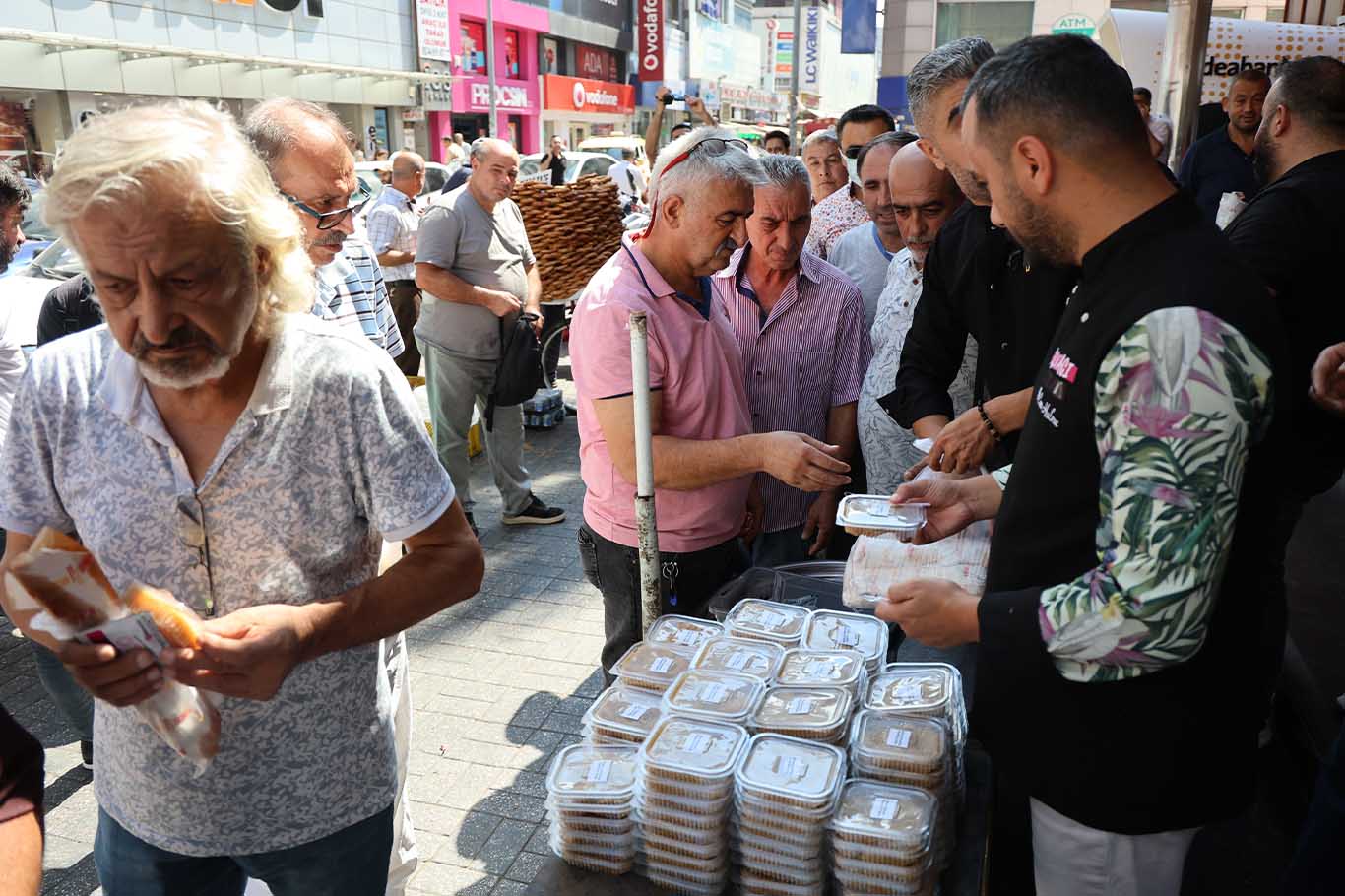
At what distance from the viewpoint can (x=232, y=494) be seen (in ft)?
5.10

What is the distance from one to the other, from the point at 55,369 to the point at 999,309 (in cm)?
228

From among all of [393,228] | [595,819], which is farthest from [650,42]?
[595,819]

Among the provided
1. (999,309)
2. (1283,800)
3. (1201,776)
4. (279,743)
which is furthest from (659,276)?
(1283,800)

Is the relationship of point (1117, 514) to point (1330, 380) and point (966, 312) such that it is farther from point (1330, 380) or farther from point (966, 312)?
point (966, 312)

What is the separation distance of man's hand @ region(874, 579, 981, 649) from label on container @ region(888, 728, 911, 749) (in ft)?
0.65

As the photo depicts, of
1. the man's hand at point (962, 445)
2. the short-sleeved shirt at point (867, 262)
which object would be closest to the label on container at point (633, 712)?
the man's hand at point (962, 445)

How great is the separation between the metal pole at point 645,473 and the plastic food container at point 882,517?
46 centimetres

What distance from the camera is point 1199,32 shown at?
8.20 metres

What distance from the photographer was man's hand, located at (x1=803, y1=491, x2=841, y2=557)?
329 centimetres

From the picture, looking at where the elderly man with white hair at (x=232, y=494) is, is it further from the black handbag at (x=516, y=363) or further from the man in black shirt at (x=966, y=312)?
the black handbag at (x=516, y=363)

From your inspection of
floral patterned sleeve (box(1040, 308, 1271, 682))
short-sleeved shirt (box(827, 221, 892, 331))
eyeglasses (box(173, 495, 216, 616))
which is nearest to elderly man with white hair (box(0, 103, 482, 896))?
eyeglasses (box(173, 495, 216, 616))

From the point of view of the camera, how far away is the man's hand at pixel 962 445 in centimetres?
251

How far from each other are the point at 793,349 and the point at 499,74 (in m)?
33.8

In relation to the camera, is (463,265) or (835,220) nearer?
(835,220)
